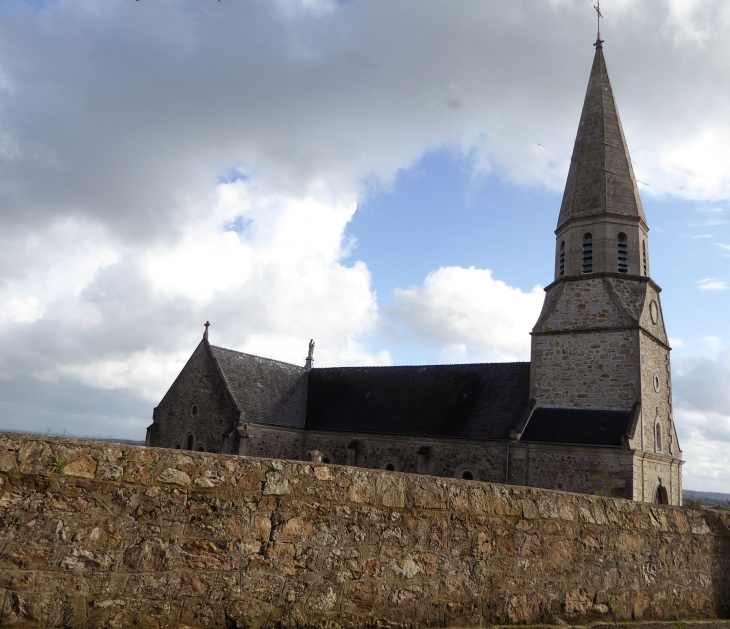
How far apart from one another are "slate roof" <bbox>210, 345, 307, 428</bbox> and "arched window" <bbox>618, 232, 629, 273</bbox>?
16.3m

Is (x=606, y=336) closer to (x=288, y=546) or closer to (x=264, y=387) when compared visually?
(x=264, y=387)

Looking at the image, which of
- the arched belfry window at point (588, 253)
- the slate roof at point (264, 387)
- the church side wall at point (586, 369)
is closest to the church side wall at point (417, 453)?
the slate roof at point (264, 387)

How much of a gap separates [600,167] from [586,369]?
925 centimetres

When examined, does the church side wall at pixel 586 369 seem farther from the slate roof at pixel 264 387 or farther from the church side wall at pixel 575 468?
the slate roof at pixel 264 387

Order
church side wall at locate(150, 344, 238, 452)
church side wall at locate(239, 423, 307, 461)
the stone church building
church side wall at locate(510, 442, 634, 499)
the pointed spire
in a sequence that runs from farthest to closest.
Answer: church side wall at locate(150, 344, 238, 452) → church side wall at locate(239, 423, 307, 461) → the pointed spire → the stone church building → church side wall at locate(510, 442, 634, 499)

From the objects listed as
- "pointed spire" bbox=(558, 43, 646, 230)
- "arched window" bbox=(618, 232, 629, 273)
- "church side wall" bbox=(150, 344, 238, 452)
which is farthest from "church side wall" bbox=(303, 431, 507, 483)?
"pointed spire" bbox=(558, 43, 646, 230)

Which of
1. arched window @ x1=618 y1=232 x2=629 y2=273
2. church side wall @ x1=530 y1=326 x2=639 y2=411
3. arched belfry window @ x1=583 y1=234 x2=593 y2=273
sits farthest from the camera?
arched belfry window @ x1=583 y1=234 x2=593 y2=273

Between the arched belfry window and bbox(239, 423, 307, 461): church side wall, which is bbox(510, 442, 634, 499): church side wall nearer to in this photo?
the arched belfry window

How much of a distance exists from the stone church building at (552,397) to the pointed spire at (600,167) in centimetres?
6

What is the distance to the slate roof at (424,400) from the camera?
2495 cm

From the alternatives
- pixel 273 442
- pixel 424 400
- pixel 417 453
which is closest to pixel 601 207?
pixel 424 400

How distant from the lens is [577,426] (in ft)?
73.7

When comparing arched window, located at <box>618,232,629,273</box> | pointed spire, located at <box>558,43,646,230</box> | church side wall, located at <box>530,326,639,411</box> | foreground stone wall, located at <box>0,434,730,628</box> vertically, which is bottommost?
foreground stone wall, located at <box>0,434,730,628</box>

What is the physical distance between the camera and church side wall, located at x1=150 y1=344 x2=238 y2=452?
90.1 feet
